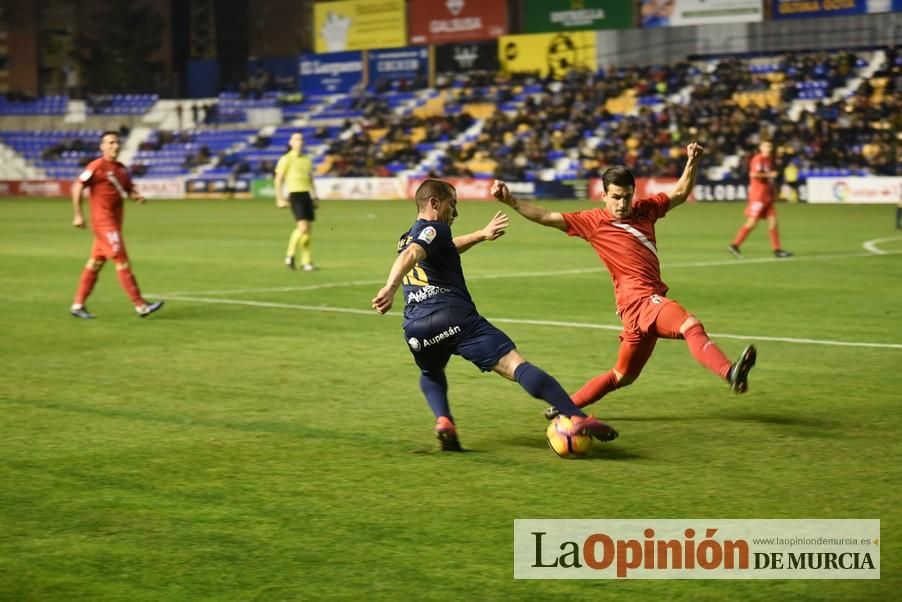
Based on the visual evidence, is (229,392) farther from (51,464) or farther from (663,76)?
(663,76)

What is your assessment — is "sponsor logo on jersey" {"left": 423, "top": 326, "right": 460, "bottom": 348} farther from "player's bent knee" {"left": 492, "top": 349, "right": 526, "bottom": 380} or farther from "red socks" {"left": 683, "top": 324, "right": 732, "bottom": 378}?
"red socks" {"left": 683, "top": 324, "right": 732, "bottom": 378}

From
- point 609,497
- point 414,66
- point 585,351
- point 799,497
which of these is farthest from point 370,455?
point 414,66

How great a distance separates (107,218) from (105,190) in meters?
0.31

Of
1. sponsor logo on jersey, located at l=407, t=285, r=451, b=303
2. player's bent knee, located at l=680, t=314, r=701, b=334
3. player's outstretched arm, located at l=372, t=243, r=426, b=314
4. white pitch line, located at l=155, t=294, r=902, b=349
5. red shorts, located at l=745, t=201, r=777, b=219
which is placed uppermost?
player's outstretched arm, located at l=372, t=243, r=426, b=314

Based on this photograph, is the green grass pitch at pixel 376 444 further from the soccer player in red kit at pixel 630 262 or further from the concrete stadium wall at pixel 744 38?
the concrete stadium wall at pixel 744 38

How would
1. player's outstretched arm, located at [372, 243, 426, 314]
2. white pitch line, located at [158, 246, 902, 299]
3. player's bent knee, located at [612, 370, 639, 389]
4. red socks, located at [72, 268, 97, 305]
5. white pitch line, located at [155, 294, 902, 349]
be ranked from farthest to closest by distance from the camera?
white pitch line, located at [158, 246, 902, 299], red socks, located at [72, 268, 97, 305], white pitch line, located at [155, 294, 902, 349], player's bent knee, located at [612, 370, 639, 389], player's outstretched arm, located at [372, 243, 426, 314]

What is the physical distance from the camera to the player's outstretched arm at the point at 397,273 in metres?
7.50

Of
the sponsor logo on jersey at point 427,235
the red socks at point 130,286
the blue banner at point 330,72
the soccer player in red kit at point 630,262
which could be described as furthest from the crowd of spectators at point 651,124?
the sponsor logo on jersey at point 427,235

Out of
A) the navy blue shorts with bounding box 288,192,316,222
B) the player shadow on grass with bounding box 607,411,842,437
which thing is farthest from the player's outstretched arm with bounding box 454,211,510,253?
the navy blue shorts with bounding box 288,192,316,222

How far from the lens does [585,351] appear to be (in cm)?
1233

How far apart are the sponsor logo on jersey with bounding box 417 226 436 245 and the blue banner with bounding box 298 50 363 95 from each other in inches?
2331

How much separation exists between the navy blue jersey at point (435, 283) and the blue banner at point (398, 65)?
2219 inches

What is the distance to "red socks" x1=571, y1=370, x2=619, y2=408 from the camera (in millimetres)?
8984

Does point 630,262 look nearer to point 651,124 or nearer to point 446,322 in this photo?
point 446,322
